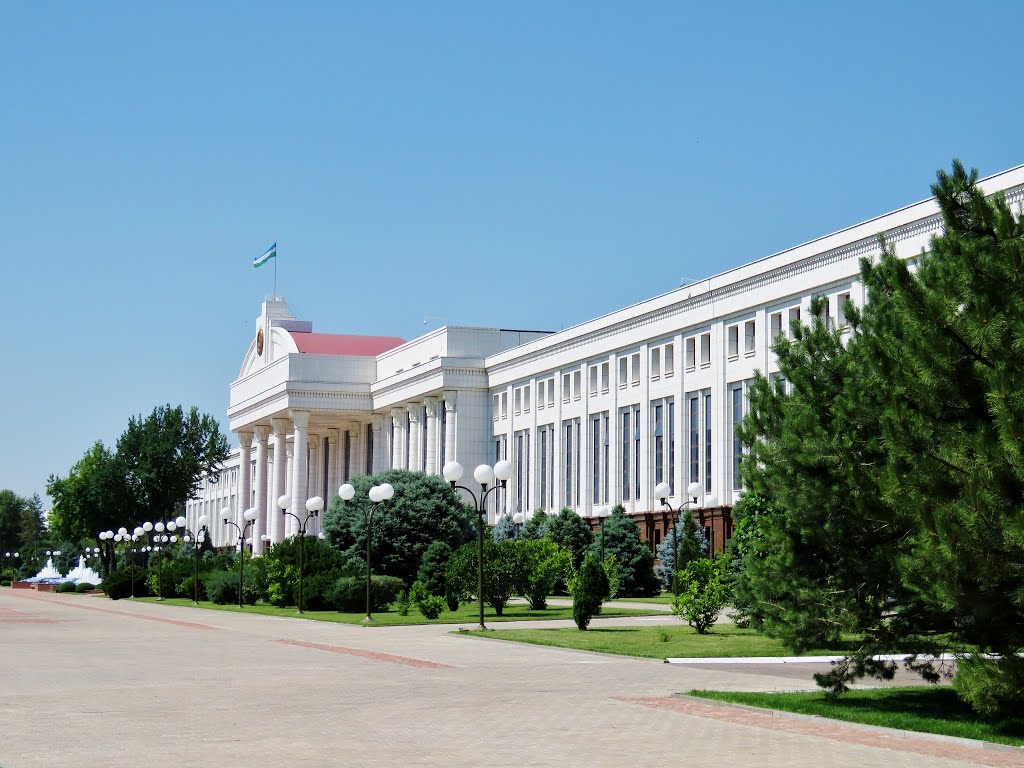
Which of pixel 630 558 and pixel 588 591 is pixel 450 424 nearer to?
pixel 630 558

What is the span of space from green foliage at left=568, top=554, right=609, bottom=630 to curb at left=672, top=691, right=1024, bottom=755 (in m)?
13.6

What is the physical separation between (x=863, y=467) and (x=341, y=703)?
6.58m

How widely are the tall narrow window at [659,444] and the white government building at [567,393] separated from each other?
0.10 meters

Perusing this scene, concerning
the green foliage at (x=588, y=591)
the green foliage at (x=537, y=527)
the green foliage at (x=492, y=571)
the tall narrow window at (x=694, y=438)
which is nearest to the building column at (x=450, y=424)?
the green foliage at (x=537, y=527)

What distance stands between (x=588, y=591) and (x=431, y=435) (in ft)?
168

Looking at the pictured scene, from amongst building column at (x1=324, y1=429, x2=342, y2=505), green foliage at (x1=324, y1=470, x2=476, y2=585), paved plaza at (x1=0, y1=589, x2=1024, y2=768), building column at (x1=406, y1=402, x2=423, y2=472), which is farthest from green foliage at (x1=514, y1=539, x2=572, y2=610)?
building column at (x1=324, y1=429, x2=342, y2=505)

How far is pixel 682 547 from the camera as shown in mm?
51375

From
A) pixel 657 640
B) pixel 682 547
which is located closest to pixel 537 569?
pixel 682 547

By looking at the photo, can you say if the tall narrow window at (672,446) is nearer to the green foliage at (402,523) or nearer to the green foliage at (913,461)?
the green foliage at (402,523)

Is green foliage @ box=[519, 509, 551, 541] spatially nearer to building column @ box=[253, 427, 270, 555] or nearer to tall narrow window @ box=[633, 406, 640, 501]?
tall narrow window @ box=[633, 406, 640, 501]

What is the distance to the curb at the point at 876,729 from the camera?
1204 centimetres

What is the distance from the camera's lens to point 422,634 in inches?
1216

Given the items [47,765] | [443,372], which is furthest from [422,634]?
[443,372]

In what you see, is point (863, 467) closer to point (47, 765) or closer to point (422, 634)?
point (47, 765)
